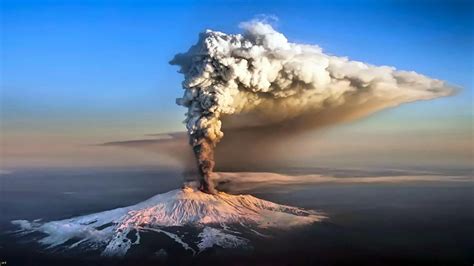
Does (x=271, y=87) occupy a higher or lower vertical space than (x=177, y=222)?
higher

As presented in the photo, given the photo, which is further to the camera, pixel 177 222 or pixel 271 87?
pixel 271 87

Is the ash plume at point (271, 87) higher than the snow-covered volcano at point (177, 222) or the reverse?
higher

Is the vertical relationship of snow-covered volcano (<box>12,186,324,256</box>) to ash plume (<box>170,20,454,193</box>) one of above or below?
below

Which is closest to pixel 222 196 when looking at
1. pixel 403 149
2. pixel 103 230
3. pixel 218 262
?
pixel 218 262
